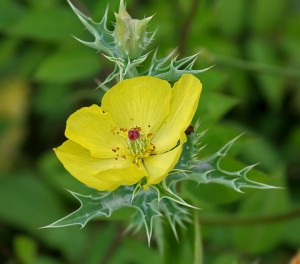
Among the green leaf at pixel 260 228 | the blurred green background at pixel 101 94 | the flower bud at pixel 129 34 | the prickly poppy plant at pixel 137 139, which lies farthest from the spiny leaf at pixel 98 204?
the green leaf at pixel 260 228

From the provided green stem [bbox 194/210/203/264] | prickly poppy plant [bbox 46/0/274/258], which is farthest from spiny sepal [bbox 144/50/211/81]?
green stem [bbox 194/210/203/264]

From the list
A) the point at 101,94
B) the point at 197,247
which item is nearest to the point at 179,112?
the point at 197,247

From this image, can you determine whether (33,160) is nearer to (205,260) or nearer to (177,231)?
(205,260)

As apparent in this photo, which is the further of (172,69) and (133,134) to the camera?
(133,134)

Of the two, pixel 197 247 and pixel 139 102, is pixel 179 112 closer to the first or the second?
pixel 139 102

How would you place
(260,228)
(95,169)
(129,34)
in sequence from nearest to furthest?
(129,34) → (95,169) → (260,228)

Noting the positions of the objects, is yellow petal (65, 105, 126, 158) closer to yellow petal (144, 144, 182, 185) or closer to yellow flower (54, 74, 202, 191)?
yellow flower (54, 74, 202, 191)
